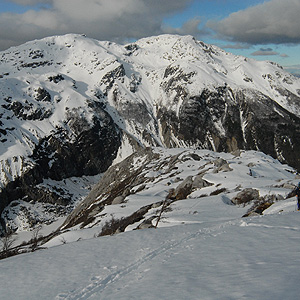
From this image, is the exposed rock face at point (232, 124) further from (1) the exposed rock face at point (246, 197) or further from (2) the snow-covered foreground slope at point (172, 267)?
(2) the snow-covered foreground slope at point (172, 267)

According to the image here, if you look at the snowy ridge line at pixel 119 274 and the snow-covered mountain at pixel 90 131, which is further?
the snow-covered mountain at pixel 90 131

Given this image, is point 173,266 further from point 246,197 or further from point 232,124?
point 232,124

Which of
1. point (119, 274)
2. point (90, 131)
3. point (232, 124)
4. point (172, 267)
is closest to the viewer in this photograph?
point (172, 267)

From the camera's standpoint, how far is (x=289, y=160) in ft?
561

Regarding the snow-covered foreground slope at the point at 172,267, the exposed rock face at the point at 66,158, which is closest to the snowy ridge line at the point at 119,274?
the snow-covered foreground slope at the point at 172,267

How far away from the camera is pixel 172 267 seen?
1191 cm

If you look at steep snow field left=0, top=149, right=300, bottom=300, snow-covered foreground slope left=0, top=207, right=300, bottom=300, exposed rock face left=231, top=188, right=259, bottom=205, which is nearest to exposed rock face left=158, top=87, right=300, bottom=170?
exposed rock face left=231, top=188, right=259, bottom=205

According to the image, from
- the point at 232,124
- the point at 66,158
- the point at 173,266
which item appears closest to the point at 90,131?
the point at 66,158

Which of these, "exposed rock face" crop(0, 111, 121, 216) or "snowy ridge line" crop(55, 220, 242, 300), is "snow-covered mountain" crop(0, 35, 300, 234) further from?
"snowy ridge line" crop(55, 220, 242, 300)

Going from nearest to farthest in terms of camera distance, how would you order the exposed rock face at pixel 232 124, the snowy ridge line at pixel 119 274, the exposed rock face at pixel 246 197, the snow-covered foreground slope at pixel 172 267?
the snow-covered foreground slope at pixel 172 267 < the snowy ridge line at pixel 119 274 < the exposed rock face at pixel 246 197 < the exposed rock face at pixel 232 124

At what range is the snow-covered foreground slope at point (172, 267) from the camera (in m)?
9.04

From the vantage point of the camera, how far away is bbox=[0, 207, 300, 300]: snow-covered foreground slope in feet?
29.7

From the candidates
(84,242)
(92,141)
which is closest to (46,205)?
(92,141)

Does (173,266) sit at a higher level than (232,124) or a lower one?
lower
